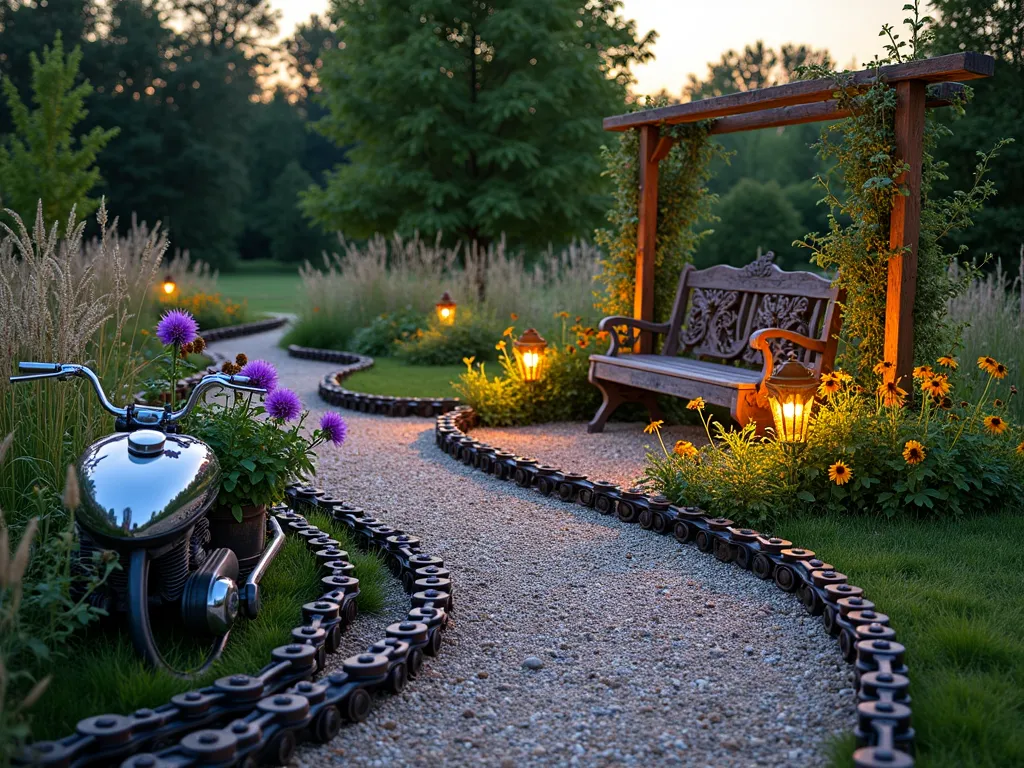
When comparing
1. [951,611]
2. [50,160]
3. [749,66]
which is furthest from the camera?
[749,66]

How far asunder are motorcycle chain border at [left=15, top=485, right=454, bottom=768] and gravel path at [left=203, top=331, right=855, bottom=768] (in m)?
0.08

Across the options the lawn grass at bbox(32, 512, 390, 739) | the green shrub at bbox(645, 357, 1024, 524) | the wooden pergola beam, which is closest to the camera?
the lawn grass at bbox(32, 512, 390, 739)

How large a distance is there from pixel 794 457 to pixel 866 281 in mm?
1486

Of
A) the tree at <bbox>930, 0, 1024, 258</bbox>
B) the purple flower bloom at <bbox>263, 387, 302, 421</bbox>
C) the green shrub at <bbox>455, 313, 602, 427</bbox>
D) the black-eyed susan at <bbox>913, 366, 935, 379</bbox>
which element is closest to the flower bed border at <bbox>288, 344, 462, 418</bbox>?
the green shrub at <bbox>455, 313, 602, 427</bbox>

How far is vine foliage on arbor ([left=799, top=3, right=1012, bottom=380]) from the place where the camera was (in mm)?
5289

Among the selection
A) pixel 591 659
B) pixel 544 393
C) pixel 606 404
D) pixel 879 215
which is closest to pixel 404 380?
pixel 544 393

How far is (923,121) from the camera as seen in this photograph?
5289 millimetres

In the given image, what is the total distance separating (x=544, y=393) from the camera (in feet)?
25.3

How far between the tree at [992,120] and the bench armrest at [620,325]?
456 inches

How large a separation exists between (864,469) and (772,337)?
1.55m

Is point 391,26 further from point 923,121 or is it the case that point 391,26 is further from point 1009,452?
point 1009,452

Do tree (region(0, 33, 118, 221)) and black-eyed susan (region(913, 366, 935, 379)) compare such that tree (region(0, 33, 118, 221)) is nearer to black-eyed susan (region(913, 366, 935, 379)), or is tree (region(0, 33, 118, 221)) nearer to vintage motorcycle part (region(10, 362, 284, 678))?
vintage motorcycle part (region(10, 362, 284, 678))

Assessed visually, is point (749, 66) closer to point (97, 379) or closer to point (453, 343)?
point (453, 343)

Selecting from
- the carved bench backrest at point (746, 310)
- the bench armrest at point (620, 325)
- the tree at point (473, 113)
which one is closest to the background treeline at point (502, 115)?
the tree at point (473, 113)
